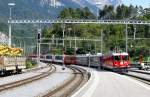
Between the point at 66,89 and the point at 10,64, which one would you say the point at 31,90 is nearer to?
the point at 66,89

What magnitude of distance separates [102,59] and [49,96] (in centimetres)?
6023

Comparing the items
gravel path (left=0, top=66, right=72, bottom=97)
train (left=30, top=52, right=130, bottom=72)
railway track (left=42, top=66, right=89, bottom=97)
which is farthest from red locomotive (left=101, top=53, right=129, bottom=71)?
gravel path (left=0, top=66, right=72, bottom=97)

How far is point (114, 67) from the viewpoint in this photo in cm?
7644

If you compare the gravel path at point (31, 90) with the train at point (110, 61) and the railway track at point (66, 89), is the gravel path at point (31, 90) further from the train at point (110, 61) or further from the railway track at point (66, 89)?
the train at point (110, 61)

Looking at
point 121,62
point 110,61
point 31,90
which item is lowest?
point 31,90

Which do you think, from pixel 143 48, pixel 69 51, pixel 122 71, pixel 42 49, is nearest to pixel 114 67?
pixel 122 71

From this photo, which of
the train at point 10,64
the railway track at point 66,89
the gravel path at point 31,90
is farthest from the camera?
the train at point 10,64

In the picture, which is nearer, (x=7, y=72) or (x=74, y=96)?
(x=74, y=96)

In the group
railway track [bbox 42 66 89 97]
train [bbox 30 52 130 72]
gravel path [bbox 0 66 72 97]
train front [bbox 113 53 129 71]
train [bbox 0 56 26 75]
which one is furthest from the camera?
train [bbox 30 52 130 72]

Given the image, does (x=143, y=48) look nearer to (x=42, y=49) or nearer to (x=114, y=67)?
(x=114, y=67)

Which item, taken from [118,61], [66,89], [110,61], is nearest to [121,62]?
[118,61]

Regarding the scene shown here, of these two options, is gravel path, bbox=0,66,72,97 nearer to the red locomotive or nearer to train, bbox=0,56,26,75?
train, bbox=0,56,26,75

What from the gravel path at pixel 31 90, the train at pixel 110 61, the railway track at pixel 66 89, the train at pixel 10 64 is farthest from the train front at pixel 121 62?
the gravel path at pixel 31 90

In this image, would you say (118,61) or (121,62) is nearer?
(118,61)
